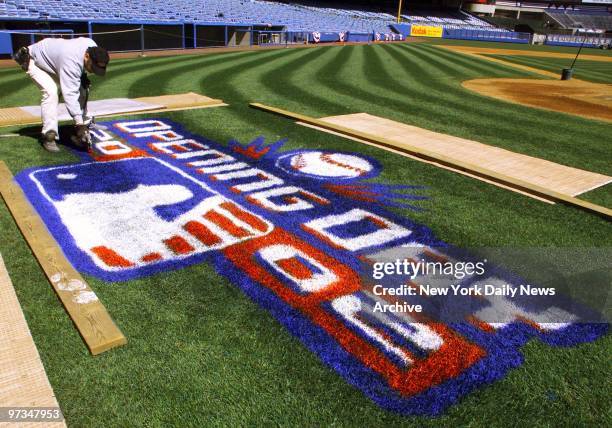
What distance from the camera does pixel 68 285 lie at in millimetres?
Result: 3570

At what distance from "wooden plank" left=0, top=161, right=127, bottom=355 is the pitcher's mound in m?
12.0

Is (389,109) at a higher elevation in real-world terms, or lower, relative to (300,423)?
higher

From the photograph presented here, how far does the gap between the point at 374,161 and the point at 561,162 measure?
123 inches

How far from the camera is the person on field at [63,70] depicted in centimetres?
633

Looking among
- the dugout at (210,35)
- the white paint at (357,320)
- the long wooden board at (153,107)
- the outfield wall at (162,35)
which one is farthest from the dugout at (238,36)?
the white paint at (357,320)

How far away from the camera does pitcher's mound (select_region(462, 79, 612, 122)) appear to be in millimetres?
12315

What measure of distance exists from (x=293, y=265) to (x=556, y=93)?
46.8ft

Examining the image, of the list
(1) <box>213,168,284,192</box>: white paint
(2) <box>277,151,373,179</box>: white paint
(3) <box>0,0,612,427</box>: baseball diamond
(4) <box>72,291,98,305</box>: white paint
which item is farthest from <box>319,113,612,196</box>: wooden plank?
(4) <box>72,291,98,305</box>: white paint

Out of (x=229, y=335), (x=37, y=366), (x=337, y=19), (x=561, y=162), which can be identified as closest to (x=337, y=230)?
(x=229, y=335)

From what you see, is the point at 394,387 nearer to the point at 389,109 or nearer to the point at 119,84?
the point at 389,109

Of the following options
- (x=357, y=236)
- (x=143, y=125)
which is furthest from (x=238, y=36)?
(x=357, y=236)

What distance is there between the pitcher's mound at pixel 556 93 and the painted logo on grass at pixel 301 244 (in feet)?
27.0

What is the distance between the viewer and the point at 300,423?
2.51m

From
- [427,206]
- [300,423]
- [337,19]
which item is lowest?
[300,423]
